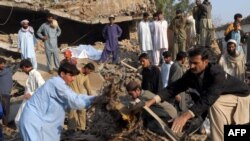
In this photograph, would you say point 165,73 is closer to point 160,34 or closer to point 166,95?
point 166,95

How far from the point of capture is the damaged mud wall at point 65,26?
18906 millimetres

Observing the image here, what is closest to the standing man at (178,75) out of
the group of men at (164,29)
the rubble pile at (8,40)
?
the group of men at (164,29)

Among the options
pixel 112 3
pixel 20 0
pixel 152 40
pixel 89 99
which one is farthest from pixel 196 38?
pixel 89 99

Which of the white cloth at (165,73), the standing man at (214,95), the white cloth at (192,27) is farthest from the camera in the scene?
the white cloth at (192,27)

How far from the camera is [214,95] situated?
5.64 meters

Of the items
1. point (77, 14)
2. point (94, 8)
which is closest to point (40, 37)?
point (77, 14)

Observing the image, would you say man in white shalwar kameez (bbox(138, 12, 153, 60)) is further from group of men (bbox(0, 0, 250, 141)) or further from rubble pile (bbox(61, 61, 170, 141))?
rubble pile (bbox(61, 61, 170, 141))

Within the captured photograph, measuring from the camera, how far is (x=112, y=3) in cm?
1920

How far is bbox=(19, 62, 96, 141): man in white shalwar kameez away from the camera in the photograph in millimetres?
5914

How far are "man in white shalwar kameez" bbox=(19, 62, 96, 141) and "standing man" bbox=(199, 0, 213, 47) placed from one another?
934cm

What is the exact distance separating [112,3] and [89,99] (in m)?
13.5

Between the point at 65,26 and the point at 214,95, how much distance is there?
14.5 metres

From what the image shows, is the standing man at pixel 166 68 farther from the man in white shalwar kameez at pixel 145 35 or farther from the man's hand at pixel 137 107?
the man in white shalwar kameez at pixel 145 35

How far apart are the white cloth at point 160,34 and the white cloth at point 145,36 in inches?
6.4
